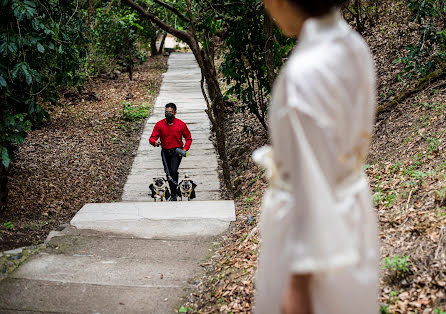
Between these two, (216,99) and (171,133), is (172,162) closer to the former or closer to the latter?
(171,133)

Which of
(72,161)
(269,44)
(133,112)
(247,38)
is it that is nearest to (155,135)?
(269,44)

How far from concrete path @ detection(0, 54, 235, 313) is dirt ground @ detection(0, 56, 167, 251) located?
2.32ft

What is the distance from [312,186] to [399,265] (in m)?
2.30

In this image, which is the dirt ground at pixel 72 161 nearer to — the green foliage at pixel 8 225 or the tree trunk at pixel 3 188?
the green foliage at pixel 8 225

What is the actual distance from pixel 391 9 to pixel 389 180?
8352 millimetres

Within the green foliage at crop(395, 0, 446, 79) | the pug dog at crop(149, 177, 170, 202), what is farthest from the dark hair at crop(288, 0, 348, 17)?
the pug dog at crop(149, 177, 170, 202)

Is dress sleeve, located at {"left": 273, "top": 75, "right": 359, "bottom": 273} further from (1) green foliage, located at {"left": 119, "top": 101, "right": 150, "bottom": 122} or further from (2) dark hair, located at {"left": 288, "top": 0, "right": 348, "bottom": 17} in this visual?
(1) green foliage, located at {"left": 119, "top": 101, "right": 150, "bottom": 122}

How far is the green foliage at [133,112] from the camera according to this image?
13.8 meters

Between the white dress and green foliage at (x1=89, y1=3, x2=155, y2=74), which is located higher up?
green foliage at (x1=89, y1=3, x2=155, y2=74)

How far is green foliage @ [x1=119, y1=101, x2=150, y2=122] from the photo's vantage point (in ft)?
45.2

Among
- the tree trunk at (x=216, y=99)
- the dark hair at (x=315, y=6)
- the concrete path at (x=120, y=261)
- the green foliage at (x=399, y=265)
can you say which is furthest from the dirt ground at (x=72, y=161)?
the dark hair at (x=315, y=6)

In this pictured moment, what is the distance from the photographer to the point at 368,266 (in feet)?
4.44

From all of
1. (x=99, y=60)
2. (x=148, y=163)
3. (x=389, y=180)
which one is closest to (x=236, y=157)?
(x=148, y=163)

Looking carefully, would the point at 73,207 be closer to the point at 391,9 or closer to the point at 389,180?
the point at 389,180
